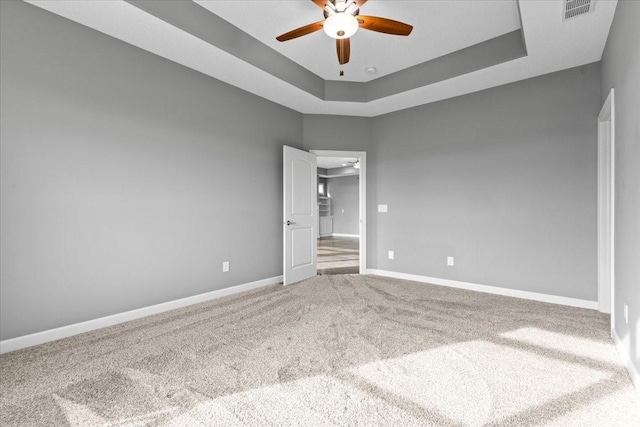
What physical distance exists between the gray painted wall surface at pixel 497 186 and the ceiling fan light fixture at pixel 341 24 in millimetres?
2419

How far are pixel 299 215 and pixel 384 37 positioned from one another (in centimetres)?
253

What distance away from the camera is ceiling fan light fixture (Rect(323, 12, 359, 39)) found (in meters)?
2.34

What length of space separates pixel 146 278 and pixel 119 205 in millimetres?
757

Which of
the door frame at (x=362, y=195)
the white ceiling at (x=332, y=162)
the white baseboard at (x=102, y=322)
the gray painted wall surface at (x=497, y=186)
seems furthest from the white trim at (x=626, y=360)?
the white ceiling at (x=332, y=162)

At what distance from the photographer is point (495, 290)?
385 cm

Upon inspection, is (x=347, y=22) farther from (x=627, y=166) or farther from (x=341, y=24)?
(x=627, y=166)

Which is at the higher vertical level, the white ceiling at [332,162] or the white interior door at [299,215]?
the white ceiling at [332,162]

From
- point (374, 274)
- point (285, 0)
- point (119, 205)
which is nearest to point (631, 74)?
point (285, 0)

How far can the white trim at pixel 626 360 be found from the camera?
1.77 m

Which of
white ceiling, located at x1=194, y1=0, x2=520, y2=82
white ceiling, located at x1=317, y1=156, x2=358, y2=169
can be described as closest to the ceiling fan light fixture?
white ceiling, located at x1=194, y1=0, x2=520, y2=82

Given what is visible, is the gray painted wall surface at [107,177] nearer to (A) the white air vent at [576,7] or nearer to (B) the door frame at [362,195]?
(B) the door frame at [362,195]

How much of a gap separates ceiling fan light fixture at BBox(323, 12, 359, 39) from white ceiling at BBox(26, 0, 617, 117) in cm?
58

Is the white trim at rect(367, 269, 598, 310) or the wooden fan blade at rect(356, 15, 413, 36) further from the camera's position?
the white trim at rect(367, 269, 598, 310)

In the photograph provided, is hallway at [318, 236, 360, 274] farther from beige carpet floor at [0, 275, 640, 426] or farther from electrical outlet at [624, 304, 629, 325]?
electrical outlet at [624, 304, 629, 325]
